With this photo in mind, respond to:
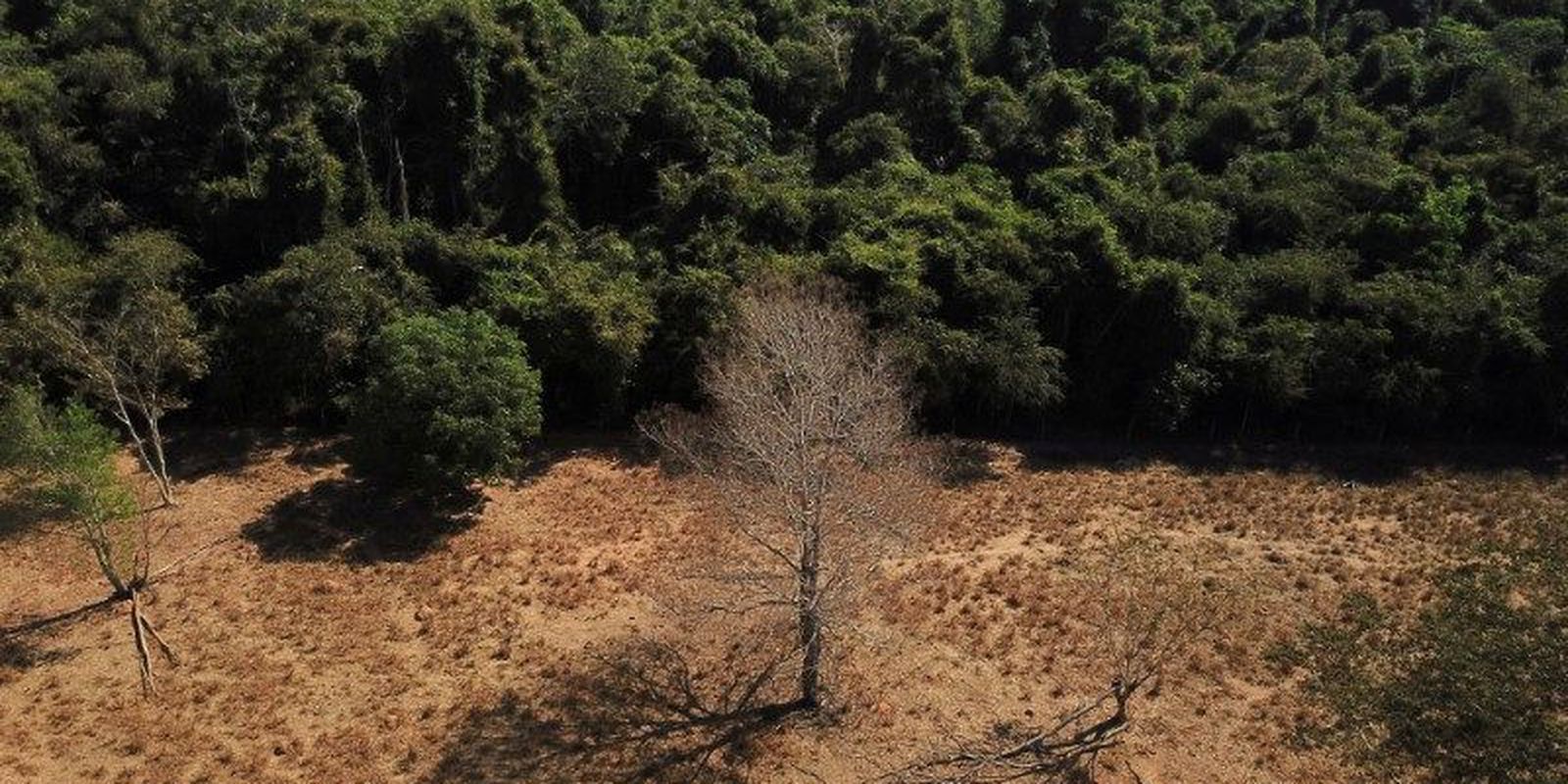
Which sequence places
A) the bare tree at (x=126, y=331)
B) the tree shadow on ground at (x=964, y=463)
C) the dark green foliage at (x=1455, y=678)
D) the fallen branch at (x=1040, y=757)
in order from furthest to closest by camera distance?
1. the tree shadow on ground at (x=964, y=463)
2. the bare tree at (x=126, y=331)
3. the dark green foliage at (x=1455, y=678)
4. the fallen branch at (x=1040, y=757)

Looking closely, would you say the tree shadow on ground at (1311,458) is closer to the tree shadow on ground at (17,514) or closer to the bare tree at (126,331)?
the bare tree at (126,331)

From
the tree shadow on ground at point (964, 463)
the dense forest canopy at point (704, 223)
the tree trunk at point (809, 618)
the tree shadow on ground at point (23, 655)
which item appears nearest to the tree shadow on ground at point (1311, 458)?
the dense forest canopy at point (704, 223)

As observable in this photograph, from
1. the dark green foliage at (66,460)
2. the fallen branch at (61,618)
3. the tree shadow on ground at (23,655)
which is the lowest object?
the tree shadow on ground at (23,655)

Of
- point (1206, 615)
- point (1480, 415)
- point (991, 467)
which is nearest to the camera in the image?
point (1206, 615)

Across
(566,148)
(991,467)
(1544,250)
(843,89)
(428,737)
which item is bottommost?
(428,737)

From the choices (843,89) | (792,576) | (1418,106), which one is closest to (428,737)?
(792,576)

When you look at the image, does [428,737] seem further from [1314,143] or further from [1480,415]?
[1314,143]

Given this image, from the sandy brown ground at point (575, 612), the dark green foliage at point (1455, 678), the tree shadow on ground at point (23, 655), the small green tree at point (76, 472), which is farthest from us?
Answer: the small green tree at point (76, 472)
